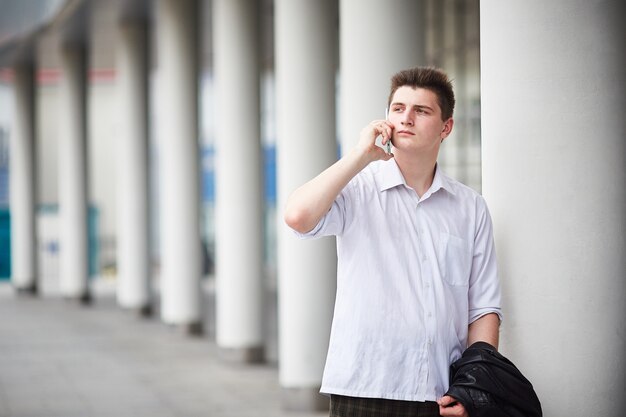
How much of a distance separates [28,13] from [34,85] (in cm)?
473

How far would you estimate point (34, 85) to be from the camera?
24641 mm

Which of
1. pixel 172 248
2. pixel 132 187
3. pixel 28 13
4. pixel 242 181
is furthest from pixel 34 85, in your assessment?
pixel 242 181

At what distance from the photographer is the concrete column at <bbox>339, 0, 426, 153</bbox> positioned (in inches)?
317

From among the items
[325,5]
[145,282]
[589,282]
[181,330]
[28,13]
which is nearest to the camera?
[589,282]

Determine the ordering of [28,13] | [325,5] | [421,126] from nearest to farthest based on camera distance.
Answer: [421,126], [325,5], [28,13]

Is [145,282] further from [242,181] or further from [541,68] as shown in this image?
[541,68]

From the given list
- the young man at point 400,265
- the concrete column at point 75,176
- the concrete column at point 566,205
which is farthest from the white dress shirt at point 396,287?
the concrete column at point 75,176

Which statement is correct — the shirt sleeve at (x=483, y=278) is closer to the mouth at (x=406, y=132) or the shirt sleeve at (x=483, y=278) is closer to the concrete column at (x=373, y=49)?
the mouth at (x=406, y=132)

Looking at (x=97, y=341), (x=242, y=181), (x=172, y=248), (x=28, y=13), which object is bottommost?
(x=97, y=341)

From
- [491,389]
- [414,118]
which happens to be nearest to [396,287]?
[491,389]

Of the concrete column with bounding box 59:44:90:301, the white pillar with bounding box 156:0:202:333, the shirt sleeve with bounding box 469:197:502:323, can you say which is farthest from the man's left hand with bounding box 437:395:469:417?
the concrete column with bounding box 59:44:90:301

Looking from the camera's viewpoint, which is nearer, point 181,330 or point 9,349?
point 9,349

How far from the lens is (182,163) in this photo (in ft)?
52.2

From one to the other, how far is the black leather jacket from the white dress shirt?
13 centimetres
